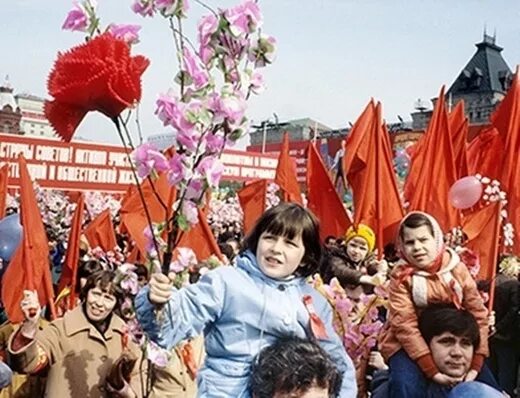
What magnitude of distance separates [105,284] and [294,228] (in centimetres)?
124

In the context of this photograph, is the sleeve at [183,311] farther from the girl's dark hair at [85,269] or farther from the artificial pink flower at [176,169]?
the girl's dark hair at [85,269]

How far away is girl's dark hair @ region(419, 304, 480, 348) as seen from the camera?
2.48m

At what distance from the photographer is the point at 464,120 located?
7.62 metres

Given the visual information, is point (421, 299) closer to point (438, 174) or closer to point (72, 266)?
point (72, 266)

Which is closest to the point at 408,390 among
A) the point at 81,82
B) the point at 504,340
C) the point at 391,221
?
the point at 81,82

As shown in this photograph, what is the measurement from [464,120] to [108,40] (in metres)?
6.05

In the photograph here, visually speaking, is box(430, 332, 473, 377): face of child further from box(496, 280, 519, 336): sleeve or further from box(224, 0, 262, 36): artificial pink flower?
box(496, 280, 519, 336): sleeve

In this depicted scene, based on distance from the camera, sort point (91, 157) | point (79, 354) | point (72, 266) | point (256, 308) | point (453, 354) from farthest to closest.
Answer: point (91, 157) → point (72, 266) → point (79, 354) → point (453, 354) → point (256, 308)

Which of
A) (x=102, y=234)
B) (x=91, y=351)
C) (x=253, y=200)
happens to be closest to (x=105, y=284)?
(x=91, y=351)

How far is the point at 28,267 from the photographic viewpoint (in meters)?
4.07

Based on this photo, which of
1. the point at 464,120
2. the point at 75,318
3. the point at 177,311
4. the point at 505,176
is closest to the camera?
the point at 177,311

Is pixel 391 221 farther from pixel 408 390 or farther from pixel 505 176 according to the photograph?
pixel 408 390

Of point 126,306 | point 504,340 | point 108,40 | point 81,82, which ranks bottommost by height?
point 504,340

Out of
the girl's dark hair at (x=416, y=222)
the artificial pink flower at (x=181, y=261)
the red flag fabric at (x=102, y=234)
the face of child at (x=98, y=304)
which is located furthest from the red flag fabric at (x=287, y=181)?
the artificial pink flower at (x=181, y=261)
